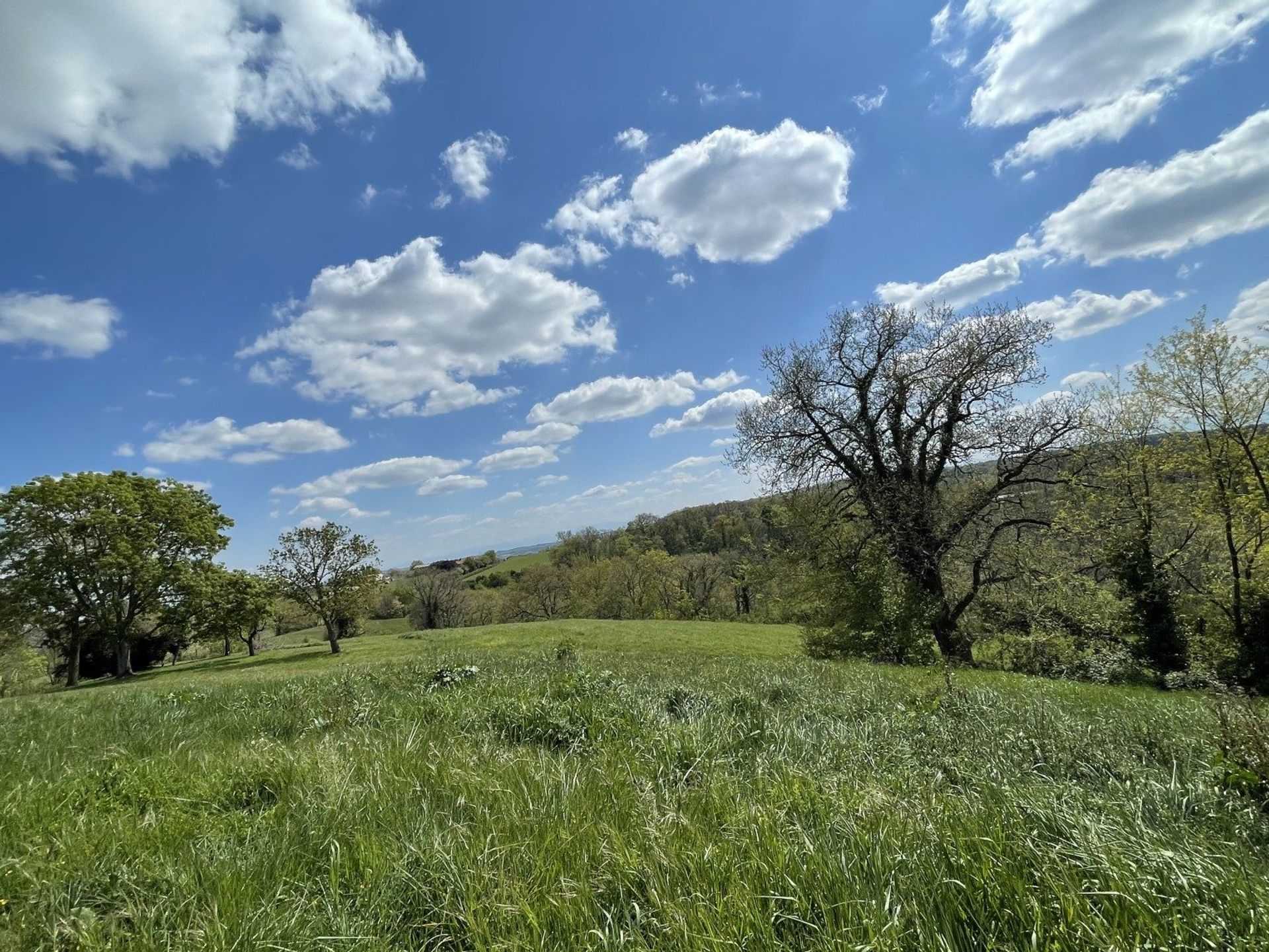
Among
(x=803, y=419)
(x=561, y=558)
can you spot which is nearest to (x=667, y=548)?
(x=561, y=558)

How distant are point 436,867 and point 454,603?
63.8 metres

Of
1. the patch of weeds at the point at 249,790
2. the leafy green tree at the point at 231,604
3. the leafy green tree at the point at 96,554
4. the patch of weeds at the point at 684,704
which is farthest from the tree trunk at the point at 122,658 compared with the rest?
the patch of weeds at the point at 684,704

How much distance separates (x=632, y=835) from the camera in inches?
116

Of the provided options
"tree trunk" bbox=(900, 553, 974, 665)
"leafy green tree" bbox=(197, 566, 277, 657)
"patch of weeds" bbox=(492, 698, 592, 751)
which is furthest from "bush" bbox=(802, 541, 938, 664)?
"leafy green tree" bbox=(197, 566, 277, 657)

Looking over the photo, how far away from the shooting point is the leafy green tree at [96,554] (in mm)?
28672

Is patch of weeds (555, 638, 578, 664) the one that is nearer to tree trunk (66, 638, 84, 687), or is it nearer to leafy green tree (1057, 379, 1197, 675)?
leafy green tree (1057, 379, 1197, 675)

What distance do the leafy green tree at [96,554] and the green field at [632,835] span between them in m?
33.6

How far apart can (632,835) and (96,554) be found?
40707 millimetres

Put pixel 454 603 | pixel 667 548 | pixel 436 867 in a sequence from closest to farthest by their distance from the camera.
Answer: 1. pixel 436 867
2. pixel 454 603
3. pixel 667 548

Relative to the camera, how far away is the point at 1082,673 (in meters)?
16.6

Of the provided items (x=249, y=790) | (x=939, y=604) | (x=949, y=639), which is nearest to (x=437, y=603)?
(x=949, y=639)

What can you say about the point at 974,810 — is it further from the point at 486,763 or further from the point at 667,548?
the point at 667,548

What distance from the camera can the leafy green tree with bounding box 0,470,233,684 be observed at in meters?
28.7

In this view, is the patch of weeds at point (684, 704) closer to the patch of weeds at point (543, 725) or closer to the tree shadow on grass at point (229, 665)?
the patch of weeds at point (543, 725)
